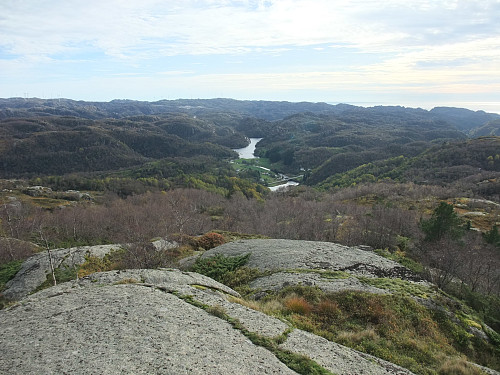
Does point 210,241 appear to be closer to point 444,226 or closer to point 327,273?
point 327,273

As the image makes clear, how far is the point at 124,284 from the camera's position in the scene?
15266 millimetres

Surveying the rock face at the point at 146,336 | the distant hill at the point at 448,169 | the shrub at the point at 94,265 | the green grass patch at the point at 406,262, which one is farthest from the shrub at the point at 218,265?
the distant hill at the point at 448,169

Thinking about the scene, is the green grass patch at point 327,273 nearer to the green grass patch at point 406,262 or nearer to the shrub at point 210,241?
the green grass patch at point 406,262

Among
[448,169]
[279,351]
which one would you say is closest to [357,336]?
[279,351]

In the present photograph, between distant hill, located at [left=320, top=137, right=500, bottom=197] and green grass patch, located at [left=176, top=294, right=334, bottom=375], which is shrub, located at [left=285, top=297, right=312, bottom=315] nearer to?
green grass patch, located at [left=176, top=294, right=334, bottom=375]

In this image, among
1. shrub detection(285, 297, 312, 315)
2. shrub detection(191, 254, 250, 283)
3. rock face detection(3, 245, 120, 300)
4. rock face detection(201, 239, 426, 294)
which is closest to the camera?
shrub detection(285, 297, 312, 315)

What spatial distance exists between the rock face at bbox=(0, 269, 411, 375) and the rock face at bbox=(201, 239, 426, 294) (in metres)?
7.27

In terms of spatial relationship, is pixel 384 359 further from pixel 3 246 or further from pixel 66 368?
pixel 3 246

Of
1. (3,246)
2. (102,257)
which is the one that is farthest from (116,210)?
(102,257)

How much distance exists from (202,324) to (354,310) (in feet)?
30.4

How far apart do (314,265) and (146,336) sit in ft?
57.0

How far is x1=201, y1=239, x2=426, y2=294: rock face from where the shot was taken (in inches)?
800

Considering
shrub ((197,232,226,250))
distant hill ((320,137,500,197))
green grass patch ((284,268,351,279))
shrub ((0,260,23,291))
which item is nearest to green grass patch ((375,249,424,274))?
→ green grass patch ((284,268,351,279))

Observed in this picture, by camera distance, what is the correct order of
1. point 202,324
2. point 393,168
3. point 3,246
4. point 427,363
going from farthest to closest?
point 393,168, point 3,246, point 427,363, point 202,324
